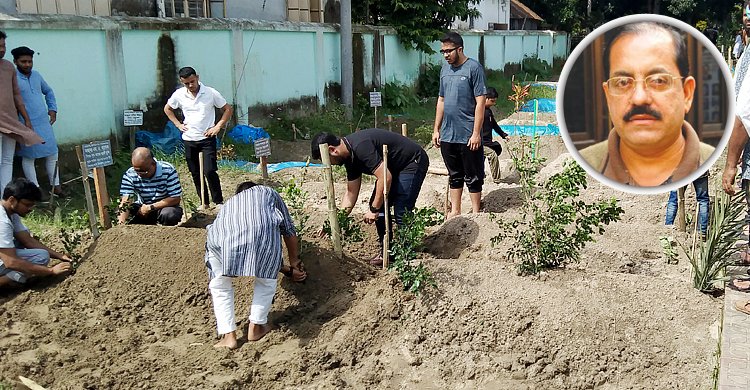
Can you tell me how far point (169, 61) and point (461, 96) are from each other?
5.47 m

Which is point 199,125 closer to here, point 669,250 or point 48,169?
point 48,169

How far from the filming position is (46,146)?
23.5 ft

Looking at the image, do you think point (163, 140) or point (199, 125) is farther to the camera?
point (163, 140)

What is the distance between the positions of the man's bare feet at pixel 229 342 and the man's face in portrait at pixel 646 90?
2965 millimetres

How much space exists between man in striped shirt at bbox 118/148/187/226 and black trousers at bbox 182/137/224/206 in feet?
2.90

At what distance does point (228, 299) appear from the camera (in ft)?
14.2

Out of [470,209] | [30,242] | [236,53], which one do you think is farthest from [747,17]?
[236,53]

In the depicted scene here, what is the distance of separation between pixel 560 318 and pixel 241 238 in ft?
6.29

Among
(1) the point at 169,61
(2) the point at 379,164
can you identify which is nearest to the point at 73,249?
(2) the point at 379,164

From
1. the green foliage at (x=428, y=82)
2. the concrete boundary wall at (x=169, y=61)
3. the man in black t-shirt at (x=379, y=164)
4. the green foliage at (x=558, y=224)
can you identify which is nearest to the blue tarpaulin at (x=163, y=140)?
the concrete boundary wall at (x=169, y=61)

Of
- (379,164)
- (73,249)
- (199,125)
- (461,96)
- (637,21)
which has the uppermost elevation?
(637,21)

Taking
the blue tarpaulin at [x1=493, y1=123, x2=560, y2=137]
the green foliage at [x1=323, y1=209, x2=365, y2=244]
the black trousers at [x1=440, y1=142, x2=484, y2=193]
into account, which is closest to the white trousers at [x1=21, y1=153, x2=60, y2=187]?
the green foliage at [x1=323, y1=209, x2=365, y2=244]

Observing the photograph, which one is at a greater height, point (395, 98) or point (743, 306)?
point (395, 98)

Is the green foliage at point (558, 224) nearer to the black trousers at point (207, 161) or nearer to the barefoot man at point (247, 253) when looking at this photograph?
the barefoot man at point (247, 253)
